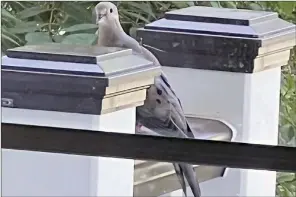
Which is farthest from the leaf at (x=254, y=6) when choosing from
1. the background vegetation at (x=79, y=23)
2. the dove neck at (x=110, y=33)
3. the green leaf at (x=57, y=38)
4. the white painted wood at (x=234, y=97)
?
the green leaf at (x=57, y=38)

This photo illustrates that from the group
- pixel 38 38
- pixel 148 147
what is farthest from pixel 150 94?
pixel 38 38

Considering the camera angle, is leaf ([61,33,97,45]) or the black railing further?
leaf ([61,33,97,45])

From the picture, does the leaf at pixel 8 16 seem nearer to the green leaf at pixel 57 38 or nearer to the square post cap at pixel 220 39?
the green leaf at pixel 57 38

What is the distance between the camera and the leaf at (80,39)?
3.26ft

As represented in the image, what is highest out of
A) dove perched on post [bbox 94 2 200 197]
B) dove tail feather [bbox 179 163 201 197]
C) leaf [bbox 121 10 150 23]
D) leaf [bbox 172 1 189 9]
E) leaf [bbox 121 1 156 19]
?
leaf [bbox 172 1 189 9]

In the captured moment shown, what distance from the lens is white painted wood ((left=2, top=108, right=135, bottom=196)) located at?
98cm

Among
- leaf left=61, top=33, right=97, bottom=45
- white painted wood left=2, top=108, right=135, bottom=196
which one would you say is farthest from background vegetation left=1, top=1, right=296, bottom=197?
white painted wood left=2, top=108, right=135, bottom=196

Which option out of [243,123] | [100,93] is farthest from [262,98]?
[100,93]

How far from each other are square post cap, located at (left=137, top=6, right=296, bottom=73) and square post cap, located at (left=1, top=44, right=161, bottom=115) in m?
0.05

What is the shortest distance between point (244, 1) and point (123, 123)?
0.97 feet

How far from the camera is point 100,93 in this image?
0.98 m

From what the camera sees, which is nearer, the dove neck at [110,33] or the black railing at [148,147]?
the black railing at [148,147]

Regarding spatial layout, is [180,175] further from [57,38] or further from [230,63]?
[57,38]

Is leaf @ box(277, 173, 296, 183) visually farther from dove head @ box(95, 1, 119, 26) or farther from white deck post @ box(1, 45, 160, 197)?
dove head @ box(95, 1, 119, 26)
